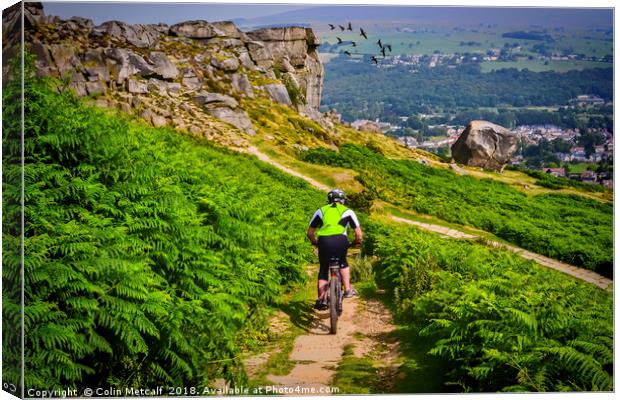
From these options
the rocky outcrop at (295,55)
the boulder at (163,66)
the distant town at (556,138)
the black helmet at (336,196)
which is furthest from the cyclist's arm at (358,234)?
the boulder at (163,66)

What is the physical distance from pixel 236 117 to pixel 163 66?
2.09 m

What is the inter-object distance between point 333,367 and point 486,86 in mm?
5901

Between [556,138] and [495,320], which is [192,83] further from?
[495,320]

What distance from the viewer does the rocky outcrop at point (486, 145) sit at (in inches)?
569

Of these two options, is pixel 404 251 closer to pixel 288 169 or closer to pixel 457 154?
pixel 457 154

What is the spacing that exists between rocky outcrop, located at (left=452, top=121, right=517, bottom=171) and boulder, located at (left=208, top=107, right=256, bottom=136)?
4.31 metres

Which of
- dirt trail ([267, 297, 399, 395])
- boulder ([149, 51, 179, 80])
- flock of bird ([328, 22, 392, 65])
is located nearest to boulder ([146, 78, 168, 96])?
boulder ([149, 51, 179, 80])

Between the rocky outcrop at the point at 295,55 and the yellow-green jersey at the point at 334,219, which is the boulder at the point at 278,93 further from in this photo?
the yellow-green jersey at the point at 334,219

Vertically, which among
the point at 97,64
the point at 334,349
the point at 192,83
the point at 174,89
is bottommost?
the point at 334,349

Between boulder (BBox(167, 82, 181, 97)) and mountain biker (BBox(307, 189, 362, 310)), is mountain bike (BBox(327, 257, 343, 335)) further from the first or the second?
boulder (BBox(167, 82, 181, 97))

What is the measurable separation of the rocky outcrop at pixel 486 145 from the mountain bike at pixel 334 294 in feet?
11.0

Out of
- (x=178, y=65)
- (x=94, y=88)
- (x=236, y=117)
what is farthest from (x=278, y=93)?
(x=94, y=88)

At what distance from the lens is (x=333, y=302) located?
12.5 meters

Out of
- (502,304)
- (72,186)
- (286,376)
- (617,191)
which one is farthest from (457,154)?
(72,186)
